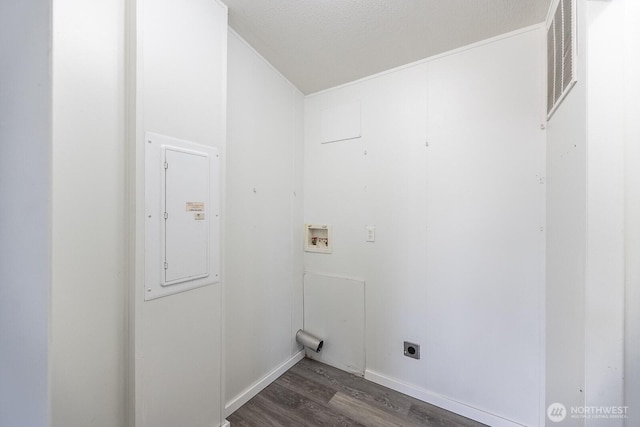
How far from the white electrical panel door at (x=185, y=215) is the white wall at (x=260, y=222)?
303 mm

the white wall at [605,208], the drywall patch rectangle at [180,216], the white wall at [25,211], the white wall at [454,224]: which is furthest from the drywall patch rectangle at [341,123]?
the white wall at [25,211]

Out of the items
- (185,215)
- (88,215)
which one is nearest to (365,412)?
(185,215)

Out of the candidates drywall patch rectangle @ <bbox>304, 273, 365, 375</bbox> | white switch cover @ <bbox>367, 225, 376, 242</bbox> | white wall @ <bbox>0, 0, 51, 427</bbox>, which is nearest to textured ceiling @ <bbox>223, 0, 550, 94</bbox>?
white wall @ <bbox>0, 0, 51, 427</bbox>

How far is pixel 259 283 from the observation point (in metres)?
1.78

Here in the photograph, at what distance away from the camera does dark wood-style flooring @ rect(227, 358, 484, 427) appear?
58.7 inches

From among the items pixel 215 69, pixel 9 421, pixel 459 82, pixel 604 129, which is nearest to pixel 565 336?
pixel 604 129

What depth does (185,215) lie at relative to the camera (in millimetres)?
1158

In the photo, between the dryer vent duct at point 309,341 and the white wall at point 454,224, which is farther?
the dryer vent duct at point 309,341

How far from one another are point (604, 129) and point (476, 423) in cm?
172

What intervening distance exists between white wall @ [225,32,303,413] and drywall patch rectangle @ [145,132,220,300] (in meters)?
0.26

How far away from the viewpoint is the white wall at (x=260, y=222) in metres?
1.57

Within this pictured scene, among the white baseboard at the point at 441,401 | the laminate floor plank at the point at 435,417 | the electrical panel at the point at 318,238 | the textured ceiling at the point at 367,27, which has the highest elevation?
the textured ceiling at the point at 367,27

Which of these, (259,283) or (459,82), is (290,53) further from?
(259,283)

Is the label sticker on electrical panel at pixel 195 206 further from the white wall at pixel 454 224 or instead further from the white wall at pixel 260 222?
the white wall at pixel 454 224
